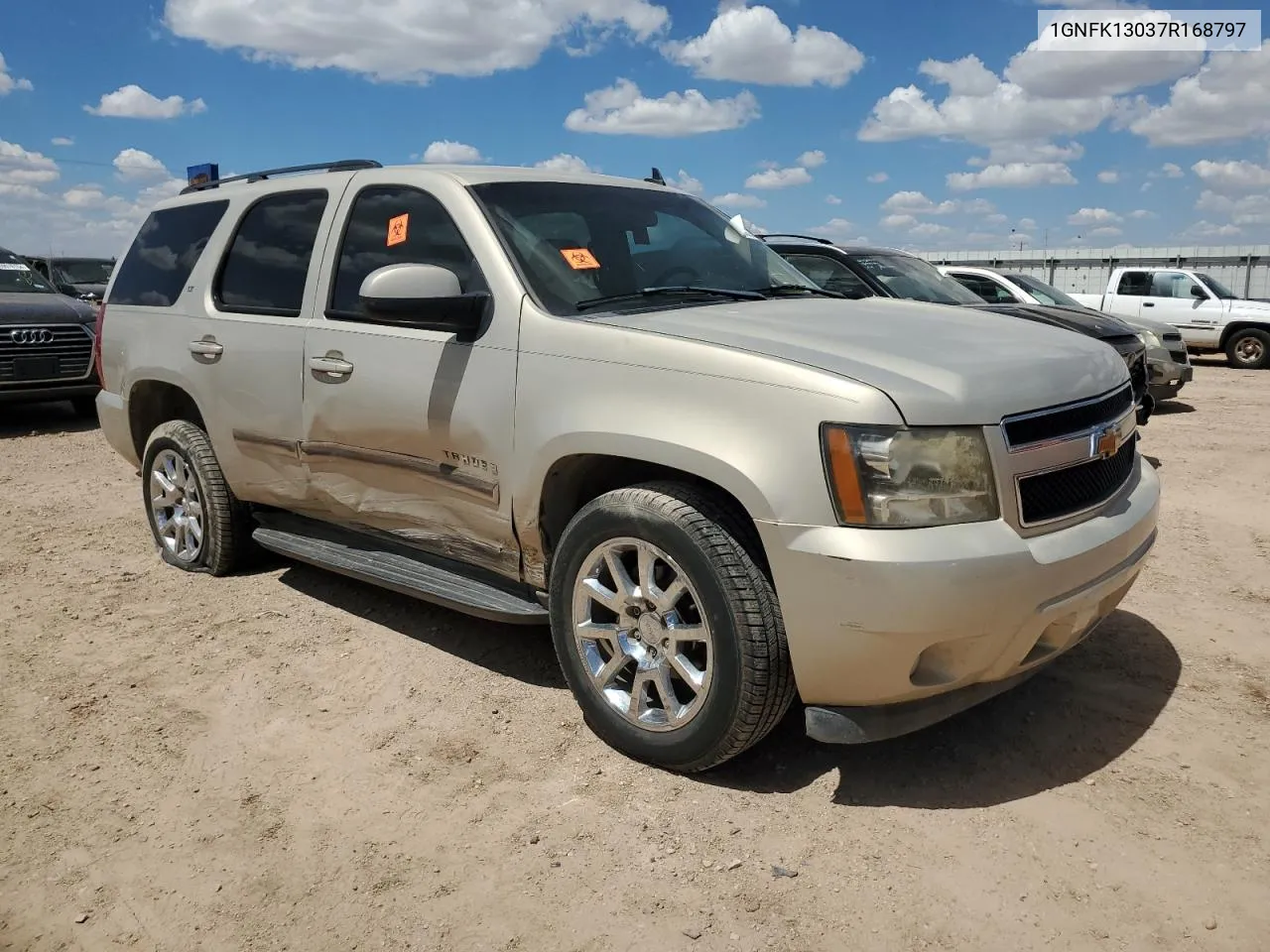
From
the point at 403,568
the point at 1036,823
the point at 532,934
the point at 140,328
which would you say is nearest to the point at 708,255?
the point at 403,568

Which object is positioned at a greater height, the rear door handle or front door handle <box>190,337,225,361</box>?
front door handle <box>190,337,225,361</box>

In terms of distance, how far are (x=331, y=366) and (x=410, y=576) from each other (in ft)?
2.88

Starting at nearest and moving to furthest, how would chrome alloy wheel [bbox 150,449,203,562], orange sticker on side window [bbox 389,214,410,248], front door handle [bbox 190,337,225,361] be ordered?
1. orange sticker on side window [bbox 389,214,410,248]
2. front door handle [bbox 190,337,225,361]
3. chrome alloy wheel [bbox 150,449,203,562]

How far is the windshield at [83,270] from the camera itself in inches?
721

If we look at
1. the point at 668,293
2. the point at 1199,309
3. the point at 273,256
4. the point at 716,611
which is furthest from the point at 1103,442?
the point at 1199,309

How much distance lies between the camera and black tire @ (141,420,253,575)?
192 inches

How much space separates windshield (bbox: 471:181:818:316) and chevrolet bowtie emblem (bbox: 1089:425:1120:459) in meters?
1.34

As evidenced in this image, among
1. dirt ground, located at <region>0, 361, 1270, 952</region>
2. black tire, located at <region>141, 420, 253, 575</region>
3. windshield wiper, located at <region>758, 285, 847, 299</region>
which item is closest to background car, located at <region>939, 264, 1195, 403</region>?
dirt ground, located at <region>0, 361, 1270, 952</region>

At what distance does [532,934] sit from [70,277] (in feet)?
62.9

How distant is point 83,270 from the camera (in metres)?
18.7

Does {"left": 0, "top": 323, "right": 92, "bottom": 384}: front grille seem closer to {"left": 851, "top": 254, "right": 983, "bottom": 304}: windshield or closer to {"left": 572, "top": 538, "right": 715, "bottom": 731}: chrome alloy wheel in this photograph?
{"left": 851, "top": 254, "right": 983, "bottom": 304}: windshield

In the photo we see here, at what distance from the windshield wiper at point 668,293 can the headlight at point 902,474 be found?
1123 mm

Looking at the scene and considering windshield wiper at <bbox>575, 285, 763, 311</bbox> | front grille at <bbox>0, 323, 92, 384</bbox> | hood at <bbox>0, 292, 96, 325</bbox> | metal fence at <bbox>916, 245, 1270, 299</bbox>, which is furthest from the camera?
metal fence at <bbox>916, 245, 1270, 299</bbox>

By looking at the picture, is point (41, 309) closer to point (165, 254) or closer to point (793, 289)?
point (165, 254)
